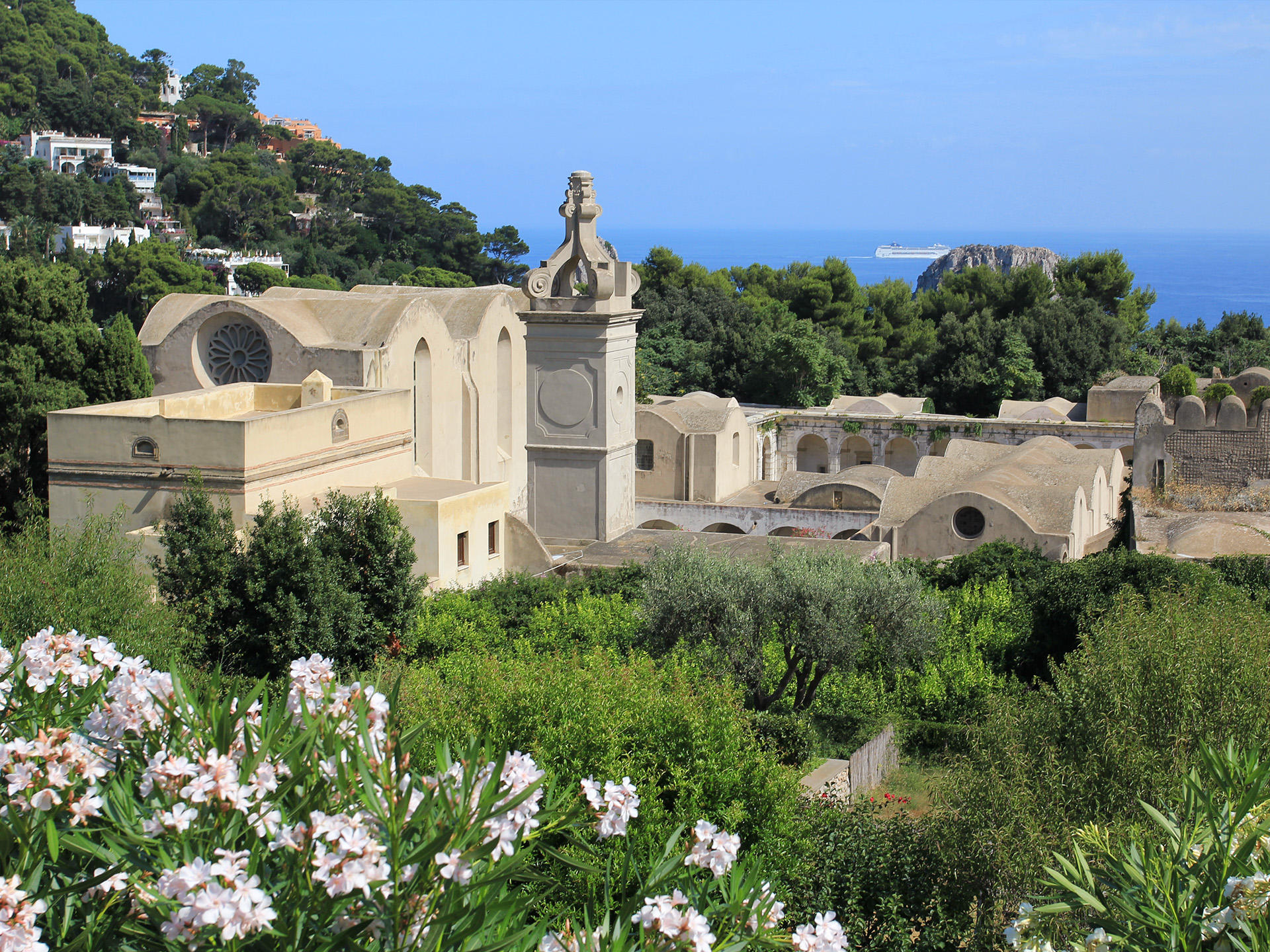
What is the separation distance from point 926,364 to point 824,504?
24966mm

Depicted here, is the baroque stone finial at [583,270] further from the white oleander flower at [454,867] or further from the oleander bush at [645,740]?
the white oleander flower at [454,867]

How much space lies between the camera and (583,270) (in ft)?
79.3

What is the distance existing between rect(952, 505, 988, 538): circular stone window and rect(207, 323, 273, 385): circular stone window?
48.4 ft

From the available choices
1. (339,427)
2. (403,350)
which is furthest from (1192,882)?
(403,350)

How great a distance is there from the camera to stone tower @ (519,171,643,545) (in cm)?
2347

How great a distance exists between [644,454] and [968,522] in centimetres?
1357

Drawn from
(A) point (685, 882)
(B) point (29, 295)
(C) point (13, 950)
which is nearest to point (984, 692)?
(A) point (685, 882)

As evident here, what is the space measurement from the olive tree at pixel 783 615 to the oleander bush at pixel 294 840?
418 inches

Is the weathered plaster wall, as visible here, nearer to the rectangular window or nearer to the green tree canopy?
the rectangular window

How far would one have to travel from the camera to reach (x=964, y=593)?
67.7ft

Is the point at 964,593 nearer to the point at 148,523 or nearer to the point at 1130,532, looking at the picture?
the point at 1130,532

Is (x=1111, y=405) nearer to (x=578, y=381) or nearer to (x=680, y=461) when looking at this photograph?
(x=680, y=461)

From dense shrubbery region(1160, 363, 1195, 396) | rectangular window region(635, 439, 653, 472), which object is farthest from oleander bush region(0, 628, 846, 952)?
rectangular window region(635, 439, 653, 472)

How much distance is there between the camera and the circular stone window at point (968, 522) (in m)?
26.0
